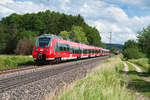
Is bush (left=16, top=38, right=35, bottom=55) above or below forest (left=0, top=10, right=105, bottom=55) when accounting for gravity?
below

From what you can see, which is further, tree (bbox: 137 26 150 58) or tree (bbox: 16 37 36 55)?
tree (bbox: 16 37 36 55)

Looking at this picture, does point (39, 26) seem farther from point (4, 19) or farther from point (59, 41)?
point (59, 41)

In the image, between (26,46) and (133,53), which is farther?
(133,53)

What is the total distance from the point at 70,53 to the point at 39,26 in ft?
232

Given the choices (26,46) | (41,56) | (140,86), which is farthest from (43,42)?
(26,46)

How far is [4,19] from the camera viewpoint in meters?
109

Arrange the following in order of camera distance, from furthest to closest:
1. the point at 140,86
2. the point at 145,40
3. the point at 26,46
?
the point at 26,46, the point at 145,40, the point at 140,86

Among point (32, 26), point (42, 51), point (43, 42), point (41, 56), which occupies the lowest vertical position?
point (41, 56)

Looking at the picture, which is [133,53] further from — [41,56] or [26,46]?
[41,56]

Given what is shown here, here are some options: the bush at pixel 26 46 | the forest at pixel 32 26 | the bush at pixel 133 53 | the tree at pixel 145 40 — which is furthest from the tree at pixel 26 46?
the tree at pixel 145 40

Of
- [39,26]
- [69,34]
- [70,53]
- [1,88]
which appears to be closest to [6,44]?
[39,26]

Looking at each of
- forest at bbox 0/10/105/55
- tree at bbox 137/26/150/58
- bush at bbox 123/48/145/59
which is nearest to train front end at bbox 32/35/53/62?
tree at bbox 137/26/150/58

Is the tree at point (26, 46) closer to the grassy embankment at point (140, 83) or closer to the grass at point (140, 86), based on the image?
the grassy embankment at point (140, 83)

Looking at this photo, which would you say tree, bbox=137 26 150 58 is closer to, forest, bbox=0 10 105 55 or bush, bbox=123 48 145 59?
bush, bbox=123 48 145 59
